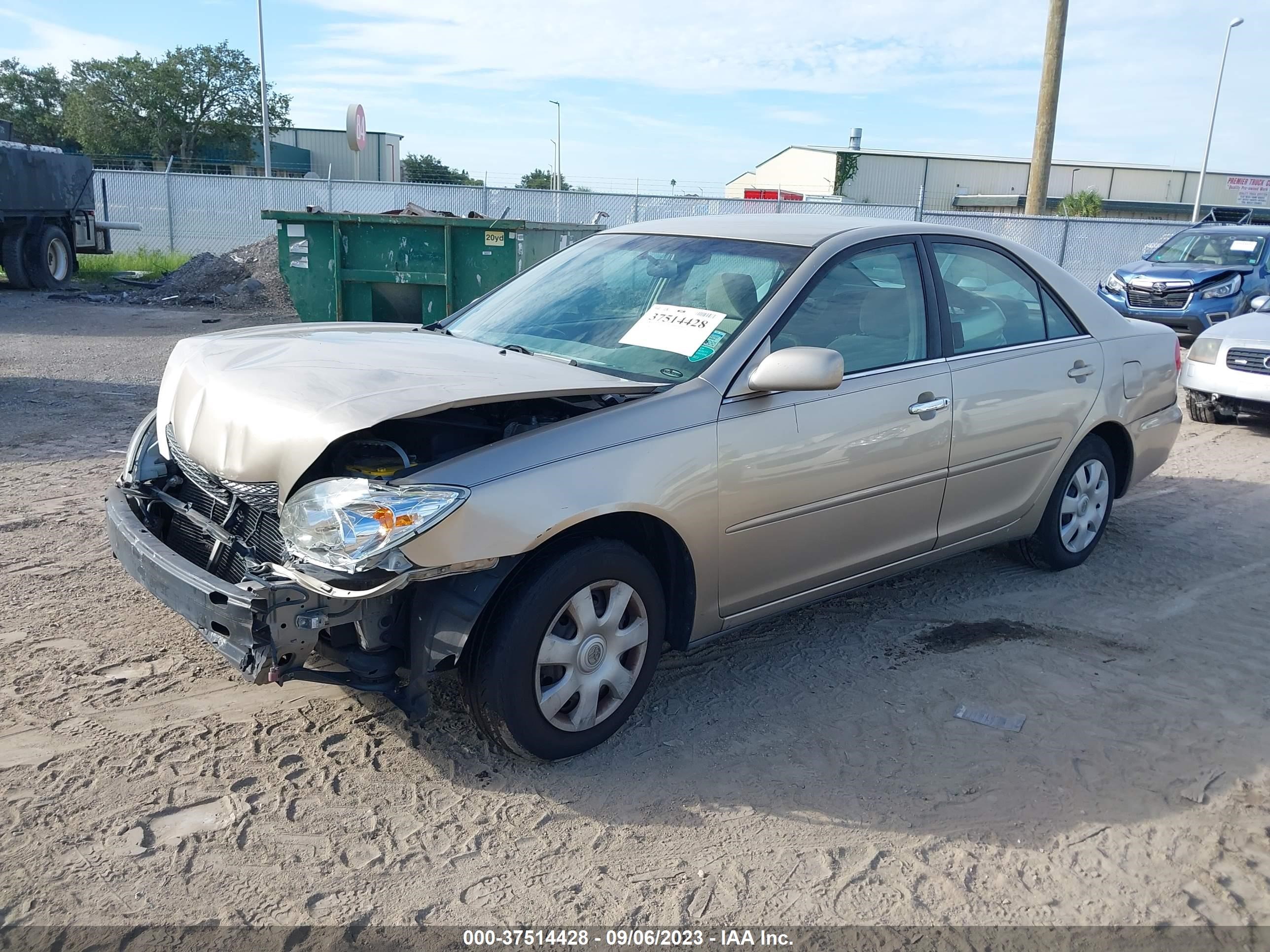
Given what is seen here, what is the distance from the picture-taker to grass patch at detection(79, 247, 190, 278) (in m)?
21.3

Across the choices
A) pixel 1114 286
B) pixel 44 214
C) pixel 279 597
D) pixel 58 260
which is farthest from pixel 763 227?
pixel 58 260

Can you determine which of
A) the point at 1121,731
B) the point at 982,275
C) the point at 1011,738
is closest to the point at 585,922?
the point at 1011,738

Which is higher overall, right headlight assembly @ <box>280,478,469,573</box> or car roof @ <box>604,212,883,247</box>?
car roof @ <box>604,212,883,247</box>

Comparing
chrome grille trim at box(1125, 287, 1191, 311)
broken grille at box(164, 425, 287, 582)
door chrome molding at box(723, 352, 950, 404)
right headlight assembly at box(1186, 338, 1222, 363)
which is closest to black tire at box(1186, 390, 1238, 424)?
right headlight assembly at box(1186, 338, 1222, 363)

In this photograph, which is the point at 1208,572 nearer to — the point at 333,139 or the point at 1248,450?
the point at 1248,450

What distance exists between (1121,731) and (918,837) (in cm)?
114

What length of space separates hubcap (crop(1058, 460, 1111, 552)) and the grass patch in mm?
20085

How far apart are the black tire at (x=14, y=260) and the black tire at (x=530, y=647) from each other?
57.8ft

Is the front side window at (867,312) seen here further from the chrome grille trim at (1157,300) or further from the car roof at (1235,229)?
the car roof at (1235,229)

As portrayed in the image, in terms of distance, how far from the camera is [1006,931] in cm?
261

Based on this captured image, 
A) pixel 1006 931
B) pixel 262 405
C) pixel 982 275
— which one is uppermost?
pixel 982 275

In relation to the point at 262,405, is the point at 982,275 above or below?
above

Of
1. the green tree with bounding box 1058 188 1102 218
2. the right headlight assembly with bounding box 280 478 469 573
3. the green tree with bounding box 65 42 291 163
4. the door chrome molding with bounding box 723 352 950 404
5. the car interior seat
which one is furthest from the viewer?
the green tree with bounding box 65 42 291 163

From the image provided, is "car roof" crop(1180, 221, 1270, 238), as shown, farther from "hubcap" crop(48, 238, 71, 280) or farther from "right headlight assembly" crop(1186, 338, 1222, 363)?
"hubcap" crop(48, 238, 71, 280)
